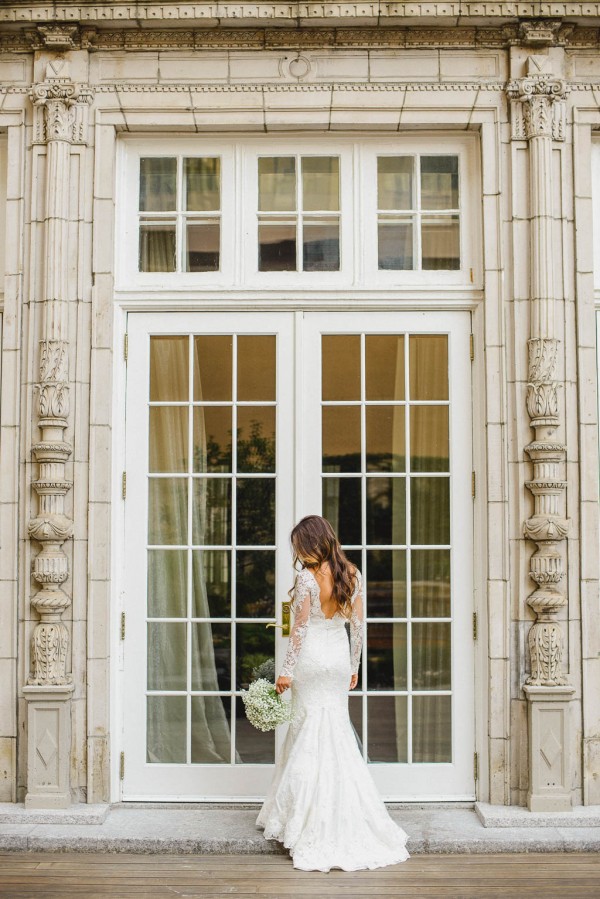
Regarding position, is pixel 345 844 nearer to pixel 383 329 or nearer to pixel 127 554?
pixel 127 554

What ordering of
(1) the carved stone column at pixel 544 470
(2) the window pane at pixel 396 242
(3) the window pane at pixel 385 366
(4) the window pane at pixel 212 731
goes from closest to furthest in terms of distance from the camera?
1. (1) the carved stone column at pixel 544 470
2. (4) the window pane at pixel 212 731
3. (3) the window pane at pixel 385 366
4. (2) the window pane at pixel 396 242

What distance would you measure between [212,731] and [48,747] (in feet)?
3.15

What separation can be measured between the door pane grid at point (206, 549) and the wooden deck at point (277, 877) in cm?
84

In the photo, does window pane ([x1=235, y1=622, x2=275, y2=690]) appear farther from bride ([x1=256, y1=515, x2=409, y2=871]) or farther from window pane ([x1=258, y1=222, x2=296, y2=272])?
window pane ([x1=258, y1=222, x2=296, y2=272])

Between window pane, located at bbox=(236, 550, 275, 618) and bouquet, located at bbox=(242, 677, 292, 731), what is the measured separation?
715 millimetres

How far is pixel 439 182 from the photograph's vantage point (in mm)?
5762

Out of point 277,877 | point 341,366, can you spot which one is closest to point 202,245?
point 341,366

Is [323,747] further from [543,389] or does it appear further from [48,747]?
[543,389]

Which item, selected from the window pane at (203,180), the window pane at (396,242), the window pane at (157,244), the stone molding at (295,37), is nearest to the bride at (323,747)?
the window pane at (396,242)

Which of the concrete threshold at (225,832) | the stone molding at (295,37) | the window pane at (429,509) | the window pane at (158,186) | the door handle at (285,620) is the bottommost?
the concrete threshold at (225,832)

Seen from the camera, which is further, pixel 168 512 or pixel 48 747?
pixel 168 512

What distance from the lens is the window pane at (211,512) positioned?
5605 millimetres

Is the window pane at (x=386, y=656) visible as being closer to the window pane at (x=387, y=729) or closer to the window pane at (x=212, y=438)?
the window pane at (x=387, y=729)

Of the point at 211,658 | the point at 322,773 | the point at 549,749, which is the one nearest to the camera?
the point at 322,773
